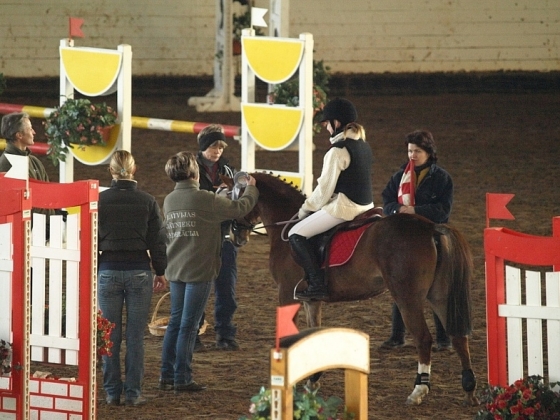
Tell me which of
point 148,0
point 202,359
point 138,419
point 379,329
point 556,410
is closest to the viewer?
point 556,410

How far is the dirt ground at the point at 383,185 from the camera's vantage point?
19.4ft

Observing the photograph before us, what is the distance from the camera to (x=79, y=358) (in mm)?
5188

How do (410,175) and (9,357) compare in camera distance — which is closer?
(9,357)

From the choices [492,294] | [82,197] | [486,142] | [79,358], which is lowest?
[79,358]

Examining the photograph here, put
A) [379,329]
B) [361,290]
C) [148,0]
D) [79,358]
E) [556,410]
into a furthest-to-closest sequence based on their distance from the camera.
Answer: [148,0] < [379,329] < [361,290] < [79,358] < [556,410]

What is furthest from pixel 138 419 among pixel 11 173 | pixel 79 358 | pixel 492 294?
pixel 492 294

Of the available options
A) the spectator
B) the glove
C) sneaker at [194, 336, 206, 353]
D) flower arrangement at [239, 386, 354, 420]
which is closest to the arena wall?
the spectator

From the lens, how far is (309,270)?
6.31 metres

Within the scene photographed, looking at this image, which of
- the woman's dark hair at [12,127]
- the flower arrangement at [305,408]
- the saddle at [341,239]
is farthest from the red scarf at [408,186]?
the flower arrangement at [305,408]

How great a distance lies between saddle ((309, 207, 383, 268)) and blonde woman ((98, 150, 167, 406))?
1.03m

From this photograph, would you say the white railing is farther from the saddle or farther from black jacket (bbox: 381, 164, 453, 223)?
black jacket (bbox: 381, 164, 453, 223)

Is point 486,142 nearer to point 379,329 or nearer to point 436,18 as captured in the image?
point 436,18

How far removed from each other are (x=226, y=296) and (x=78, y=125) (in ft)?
11.3

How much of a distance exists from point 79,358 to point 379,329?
2.71 metres
